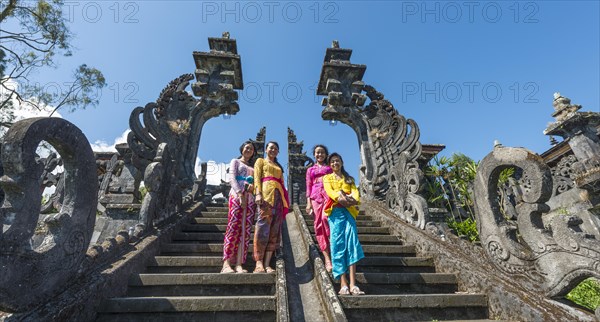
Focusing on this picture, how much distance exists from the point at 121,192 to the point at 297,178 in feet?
22.0

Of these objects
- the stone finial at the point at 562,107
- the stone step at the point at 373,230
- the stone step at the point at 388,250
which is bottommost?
the stone step at the point at 388,250

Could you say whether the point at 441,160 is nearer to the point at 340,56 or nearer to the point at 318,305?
the point at 340,56

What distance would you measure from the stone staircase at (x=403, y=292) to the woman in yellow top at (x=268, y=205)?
1072 millimetres

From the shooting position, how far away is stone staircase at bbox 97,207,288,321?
9.75 feet

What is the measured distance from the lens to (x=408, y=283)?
374 cm

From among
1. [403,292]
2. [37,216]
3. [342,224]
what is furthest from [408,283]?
[37,216]

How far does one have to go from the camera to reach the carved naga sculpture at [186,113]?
21.7 ft

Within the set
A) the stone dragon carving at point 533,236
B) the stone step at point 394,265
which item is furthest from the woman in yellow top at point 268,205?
the stone dragon carving at point 533,236

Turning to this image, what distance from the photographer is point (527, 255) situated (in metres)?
2.99

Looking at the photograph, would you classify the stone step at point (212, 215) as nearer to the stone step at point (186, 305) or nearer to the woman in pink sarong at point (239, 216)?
the woman in pink sarong at point (239, 216)

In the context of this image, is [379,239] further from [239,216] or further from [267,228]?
[239,216]

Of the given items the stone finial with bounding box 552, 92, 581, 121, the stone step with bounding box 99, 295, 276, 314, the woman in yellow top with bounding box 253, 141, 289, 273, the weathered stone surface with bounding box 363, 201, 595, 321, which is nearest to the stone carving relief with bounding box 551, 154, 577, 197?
the stone finial with bounding box 552, 92, 581, 121

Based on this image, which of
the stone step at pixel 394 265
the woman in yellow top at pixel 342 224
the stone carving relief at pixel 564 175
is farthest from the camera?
the stone carving relief at pixel 564 175

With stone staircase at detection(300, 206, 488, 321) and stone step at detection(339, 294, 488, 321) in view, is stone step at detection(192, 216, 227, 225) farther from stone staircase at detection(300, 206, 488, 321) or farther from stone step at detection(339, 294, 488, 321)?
stone step at detection(339, 294, 488, 321)
